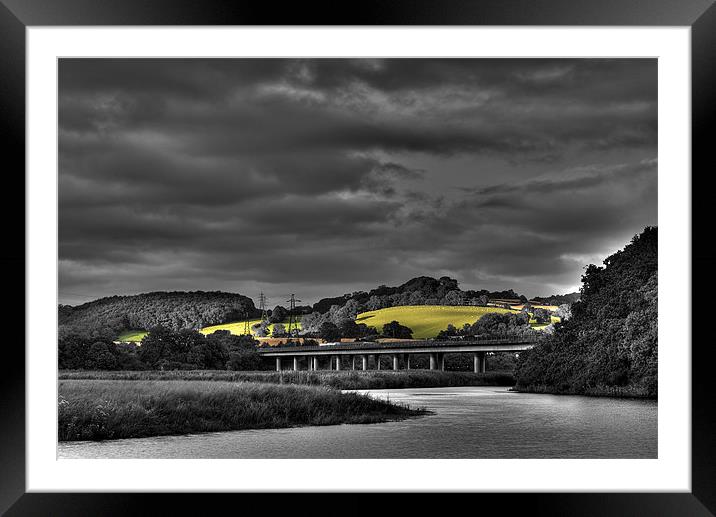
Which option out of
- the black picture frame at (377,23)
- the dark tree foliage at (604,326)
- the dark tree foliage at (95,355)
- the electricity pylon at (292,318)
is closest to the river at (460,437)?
the dark tree foliage at (604,326)

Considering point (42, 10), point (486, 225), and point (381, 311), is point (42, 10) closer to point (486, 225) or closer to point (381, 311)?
point (381, 311)

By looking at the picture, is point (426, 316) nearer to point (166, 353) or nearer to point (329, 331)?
point (329, 331)

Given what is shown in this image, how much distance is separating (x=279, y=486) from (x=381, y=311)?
39.6ft

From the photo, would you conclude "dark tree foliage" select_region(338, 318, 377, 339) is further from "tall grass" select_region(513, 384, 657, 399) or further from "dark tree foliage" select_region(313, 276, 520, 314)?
"tall grass" select_region(513, 384, 657, 399)

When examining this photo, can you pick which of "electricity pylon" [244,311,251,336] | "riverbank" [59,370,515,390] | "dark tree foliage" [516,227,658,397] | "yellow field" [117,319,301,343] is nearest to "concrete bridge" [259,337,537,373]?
"riverbank" [59,370,515,390]

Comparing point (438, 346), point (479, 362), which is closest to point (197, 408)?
point (438, 346)

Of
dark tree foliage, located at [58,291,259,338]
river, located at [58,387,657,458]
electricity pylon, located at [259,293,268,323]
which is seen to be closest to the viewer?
river, located at [58,387,657,458]

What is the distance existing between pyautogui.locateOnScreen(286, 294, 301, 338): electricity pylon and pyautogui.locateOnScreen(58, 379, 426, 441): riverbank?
3065 mm

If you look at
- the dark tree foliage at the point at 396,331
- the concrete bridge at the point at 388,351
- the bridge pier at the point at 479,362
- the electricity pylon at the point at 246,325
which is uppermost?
the electricity pylon at the point at 246,325

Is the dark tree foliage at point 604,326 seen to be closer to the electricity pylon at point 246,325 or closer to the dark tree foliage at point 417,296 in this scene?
the dark tree foliage at point 417,296

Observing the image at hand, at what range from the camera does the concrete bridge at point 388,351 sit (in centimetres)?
1571

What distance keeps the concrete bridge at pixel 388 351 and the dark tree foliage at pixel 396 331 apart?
17 cm

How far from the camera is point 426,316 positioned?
16859mm

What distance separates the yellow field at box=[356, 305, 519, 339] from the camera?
16.5 metres
